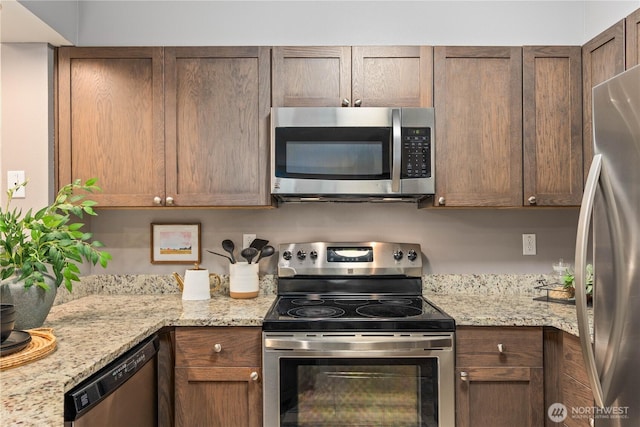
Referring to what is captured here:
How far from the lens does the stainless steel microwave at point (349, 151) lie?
217 cm

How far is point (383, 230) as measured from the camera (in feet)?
8.37

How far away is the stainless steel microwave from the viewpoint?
2168 mm

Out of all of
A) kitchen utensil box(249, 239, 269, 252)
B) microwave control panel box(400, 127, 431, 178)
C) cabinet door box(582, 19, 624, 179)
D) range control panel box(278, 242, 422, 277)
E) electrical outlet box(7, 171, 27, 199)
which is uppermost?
cabinet door box(582, 19, 624, 179)

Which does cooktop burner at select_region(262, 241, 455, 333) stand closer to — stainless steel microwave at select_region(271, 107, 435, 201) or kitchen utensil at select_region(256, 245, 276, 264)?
kitchen utensil at select_region(256, 245, 276, 264)

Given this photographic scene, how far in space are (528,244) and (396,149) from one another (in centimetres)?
100

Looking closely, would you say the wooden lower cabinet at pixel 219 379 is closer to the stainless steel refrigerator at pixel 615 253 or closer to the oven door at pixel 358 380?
the oven door at pixel 358 380

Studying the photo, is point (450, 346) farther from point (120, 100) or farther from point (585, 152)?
point (120, 100)

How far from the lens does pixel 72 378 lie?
123cm

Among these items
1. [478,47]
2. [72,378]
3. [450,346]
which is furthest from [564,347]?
[72,378]

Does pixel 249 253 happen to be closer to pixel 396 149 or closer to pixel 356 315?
pixel 356 315

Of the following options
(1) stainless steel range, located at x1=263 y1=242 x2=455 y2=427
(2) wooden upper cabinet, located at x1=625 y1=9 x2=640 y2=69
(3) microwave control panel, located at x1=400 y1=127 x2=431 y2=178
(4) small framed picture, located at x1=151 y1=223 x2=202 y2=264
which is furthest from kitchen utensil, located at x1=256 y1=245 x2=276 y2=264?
(2) wooden upper cabinet, located at x1=625 y1=9 x2=640 y2=69

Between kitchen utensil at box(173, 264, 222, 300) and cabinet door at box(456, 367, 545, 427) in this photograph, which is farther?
kitchen utensil at box(173, 264, 222, 300)

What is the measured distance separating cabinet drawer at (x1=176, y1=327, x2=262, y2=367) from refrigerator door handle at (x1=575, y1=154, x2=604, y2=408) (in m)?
1.20

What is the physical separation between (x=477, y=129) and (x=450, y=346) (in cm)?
104
